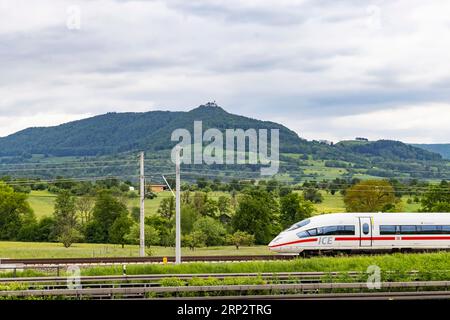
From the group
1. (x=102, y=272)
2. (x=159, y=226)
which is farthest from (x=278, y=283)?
(x=159, y=226)

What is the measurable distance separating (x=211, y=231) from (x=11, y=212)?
113 feet

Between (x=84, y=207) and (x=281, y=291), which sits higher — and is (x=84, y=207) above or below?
above

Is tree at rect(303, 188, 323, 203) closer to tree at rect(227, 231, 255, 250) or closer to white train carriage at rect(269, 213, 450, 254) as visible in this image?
tree at rect(227, 231, 255, 250)

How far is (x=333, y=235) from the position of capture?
45.0m

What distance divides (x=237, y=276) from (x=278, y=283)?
8.57 feet

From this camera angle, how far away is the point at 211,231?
67625 millimetres

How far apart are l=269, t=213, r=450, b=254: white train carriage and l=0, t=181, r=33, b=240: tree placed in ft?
172

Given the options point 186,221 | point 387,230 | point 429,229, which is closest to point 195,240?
point 186,221

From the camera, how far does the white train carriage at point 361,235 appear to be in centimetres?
4500

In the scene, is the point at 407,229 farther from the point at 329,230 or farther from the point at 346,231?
the point at 329,230

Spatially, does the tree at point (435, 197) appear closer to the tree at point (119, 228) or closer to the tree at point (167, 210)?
the tree at point (167, 210)

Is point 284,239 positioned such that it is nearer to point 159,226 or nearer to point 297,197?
point 159,226

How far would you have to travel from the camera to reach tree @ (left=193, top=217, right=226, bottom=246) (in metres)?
67.4
